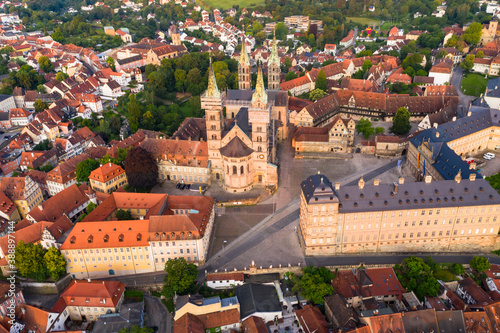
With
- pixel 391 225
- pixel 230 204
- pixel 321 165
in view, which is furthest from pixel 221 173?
pixel 391 225

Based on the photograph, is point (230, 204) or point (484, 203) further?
point (230, 204)

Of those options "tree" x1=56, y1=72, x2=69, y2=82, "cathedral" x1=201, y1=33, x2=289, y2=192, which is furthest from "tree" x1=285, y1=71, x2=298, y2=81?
"tree" x1=56, y1=72, x2=69, y2=82

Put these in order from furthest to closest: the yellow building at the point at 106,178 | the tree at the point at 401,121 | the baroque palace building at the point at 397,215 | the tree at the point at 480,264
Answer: the tree at the point at 401,121, the yellow building at the point at 106,178, the baroque palace building at the point at 397,215, the tree at the point at 480,264

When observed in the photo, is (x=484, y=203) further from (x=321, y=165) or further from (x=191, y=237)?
(x=191, y=237)

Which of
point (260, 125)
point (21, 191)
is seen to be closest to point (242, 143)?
point (260, 125)

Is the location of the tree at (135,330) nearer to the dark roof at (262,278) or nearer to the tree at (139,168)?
the dark roof at (262,278)

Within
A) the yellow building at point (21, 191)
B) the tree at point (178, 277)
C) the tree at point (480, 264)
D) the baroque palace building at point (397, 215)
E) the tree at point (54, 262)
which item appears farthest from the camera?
the yellow building at point (21, 191)

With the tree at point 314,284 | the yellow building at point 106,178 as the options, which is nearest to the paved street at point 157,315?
the tree at point 314,284
